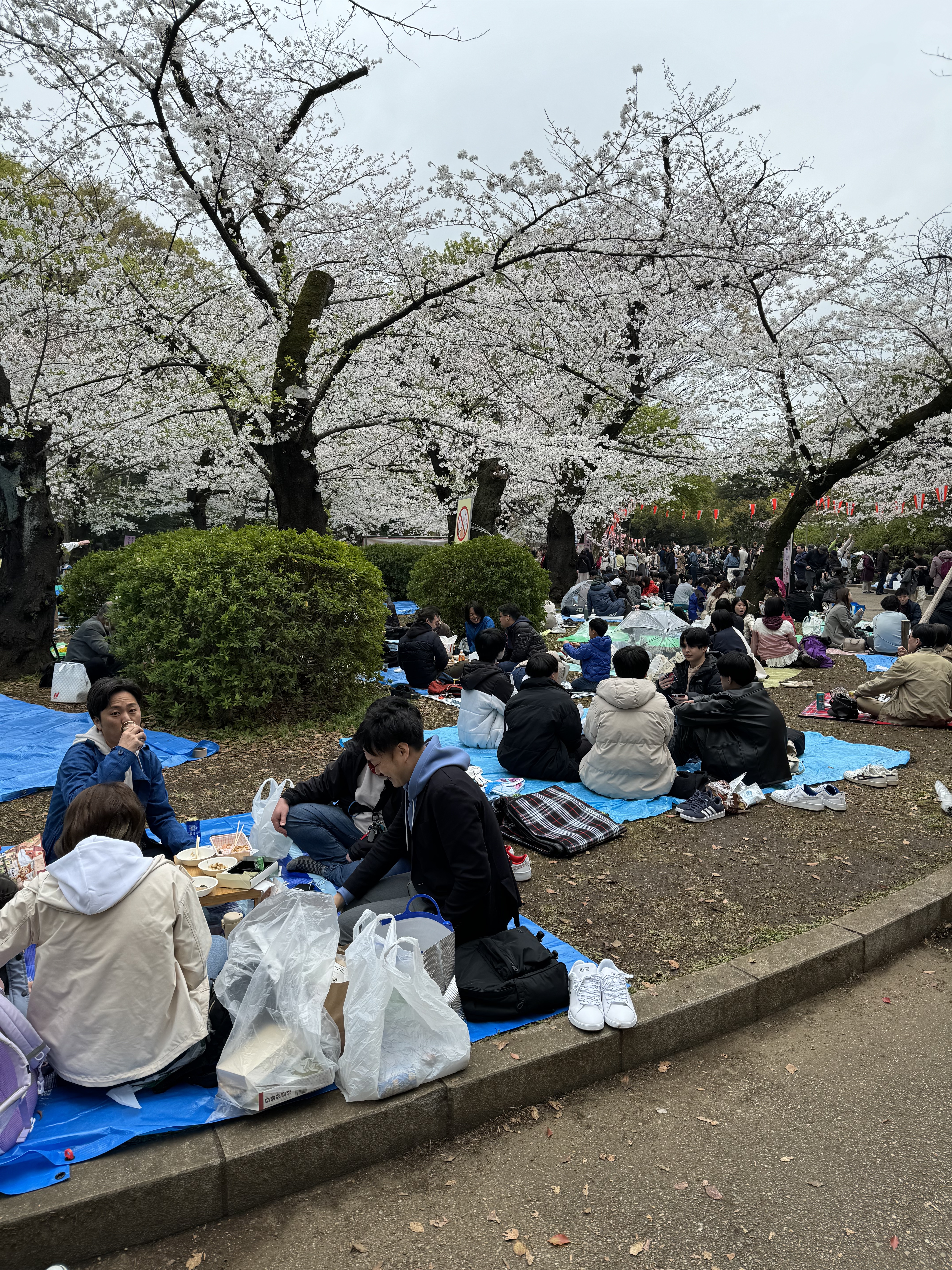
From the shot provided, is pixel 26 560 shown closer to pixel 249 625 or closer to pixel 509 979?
pixel 249 625

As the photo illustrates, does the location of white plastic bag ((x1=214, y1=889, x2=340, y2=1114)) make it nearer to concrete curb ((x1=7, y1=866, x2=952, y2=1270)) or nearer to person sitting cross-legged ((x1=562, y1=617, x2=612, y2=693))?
concrete curb ((x1=7, y1=866, x2=952, y2=1270))

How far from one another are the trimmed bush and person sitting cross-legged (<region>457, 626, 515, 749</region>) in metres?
1.49

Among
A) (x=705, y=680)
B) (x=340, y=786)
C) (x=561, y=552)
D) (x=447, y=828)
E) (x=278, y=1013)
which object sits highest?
(x=561, y=552)

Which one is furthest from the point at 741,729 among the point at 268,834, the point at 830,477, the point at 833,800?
the point at 830,477

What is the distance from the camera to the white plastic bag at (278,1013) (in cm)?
254

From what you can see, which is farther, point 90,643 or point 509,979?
point 90,643

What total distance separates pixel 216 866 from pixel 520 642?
658cm

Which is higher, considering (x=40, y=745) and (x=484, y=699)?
(x=484, y=699)

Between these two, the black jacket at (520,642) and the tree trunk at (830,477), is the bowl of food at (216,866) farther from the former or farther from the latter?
the tree trunk at (830,477)

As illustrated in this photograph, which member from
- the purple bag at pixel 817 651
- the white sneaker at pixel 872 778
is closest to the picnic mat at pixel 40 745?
the white sneaker at pixel 872 778

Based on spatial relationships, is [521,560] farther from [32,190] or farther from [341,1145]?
[341,1145]

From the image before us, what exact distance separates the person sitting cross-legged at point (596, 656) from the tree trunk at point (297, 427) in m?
3.71

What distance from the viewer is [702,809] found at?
5.69 metres

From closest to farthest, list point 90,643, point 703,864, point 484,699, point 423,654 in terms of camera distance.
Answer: point 703,864, point 484,699, point 90,643, point 423,654
